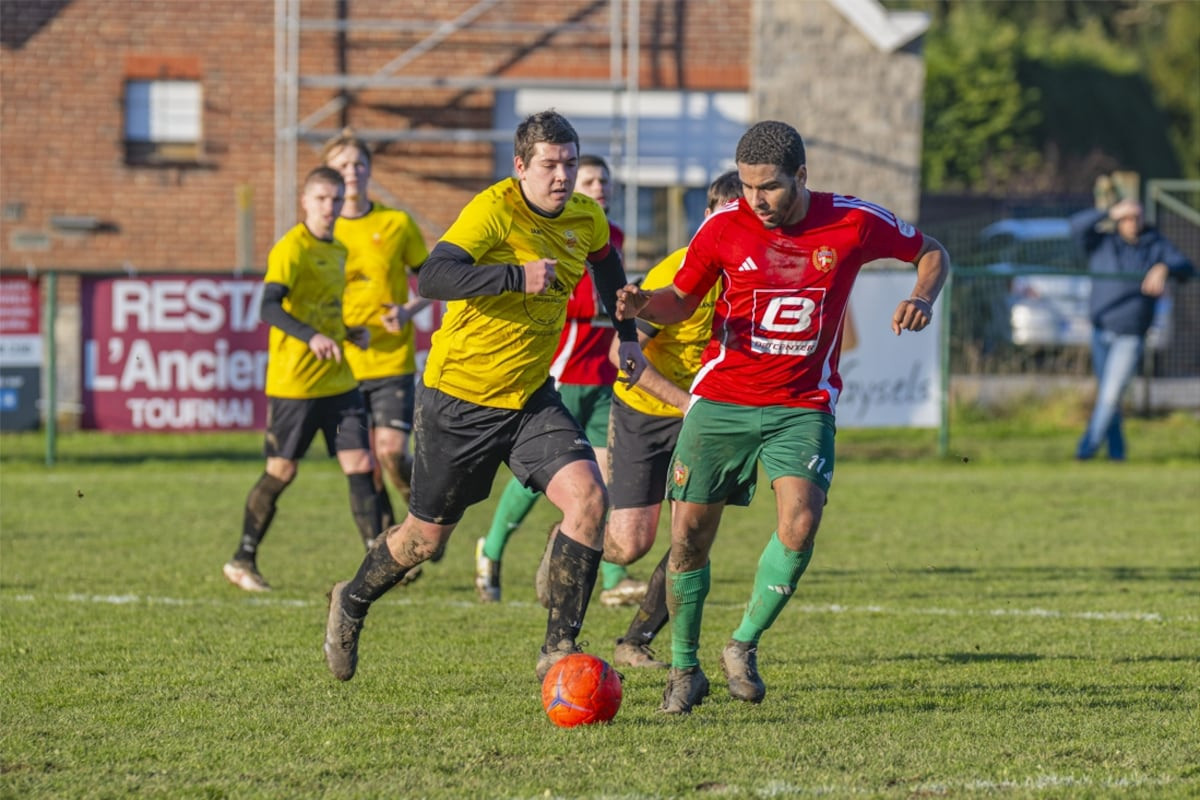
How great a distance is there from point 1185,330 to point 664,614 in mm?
16898

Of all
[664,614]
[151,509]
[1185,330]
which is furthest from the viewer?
[1185,330]

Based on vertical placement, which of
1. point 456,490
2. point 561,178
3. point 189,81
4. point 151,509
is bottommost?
point 151,509

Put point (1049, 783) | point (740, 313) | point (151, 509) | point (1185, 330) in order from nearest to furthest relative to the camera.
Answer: point (1049, 783)
point (740, 313)
point (151, 509)
point (1185, 330)

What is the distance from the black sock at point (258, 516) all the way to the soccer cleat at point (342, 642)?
284cm

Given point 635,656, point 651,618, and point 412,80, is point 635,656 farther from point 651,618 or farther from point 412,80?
point 412,80

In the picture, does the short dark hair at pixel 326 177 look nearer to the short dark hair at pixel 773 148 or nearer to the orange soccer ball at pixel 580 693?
the short dark hair at pixel 773 148

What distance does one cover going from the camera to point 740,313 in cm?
643

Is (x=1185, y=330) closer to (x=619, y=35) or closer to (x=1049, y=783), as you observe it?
(x=619, y=35)

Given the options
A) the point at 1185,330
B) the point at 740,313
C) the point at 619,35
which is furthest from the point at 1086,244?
the point at 740,313

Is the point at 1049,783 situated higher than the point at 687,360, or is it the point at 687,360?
the point at 687,360

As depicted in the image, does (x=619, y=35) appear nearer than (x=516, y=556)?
No

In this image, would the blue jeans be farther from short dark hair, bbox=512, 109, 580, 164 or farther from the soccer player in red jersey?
short dark hair, bbox=512, 109, 580, 164

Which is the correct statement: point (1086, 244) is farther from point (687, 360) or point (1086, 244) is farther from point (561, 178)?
point (561, 178)

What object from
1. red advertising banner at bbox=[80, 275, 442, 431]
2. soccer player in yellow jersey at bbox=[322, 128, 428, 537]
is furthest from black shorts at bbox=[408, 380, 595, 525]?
red advertising banner at bbox=[80, 275, 442, 431]
